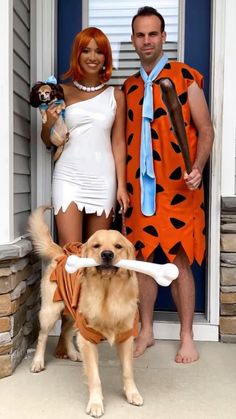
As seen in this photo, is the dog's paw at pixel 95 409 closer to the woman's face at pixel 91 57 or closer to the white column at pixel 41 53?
the white column at pixel 41 53

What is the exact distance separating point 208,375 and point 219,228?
0.90m

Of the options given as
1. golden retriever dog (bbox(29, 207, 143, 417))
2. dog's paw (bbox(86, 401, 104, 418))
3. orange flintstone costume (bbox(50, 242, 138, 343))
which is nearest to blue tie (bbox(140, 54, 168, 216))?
orange flintstone costume (bbox(50, 242, 138, 343))

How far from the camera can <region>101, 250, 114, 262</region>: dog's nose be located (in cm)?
204

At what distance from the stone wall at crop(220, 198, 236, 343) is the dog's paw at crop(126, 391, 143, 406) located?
1.00 metres

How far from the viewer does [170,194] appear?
2.80m

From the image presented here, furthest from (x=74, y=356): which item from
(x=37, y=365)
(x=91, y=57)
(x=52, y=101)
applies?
(x=91, y=57)

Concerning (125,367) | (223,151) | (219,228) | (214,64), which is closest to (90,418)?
(125,367)

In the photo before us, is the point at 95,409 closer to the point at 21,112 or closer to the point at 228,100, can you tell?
the point at 21,112

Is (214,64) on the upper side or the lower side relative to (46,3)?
lower

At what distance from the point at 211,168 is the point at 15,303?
1.39 meters

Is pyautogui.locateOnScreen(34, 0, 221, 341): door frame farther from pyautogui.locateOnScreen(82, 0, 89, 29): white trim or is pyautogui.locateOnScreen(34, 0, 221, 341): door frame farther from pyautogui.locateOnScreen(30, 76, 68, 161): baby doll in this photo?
pyautogui.locateOnScreen(30, 76, 68, 161): baby doll

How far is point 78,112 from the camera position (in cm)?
281

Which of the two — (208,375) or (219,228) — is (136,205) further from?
(208,375)

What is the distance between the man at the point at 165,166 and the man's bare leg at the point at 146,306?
74 mm
